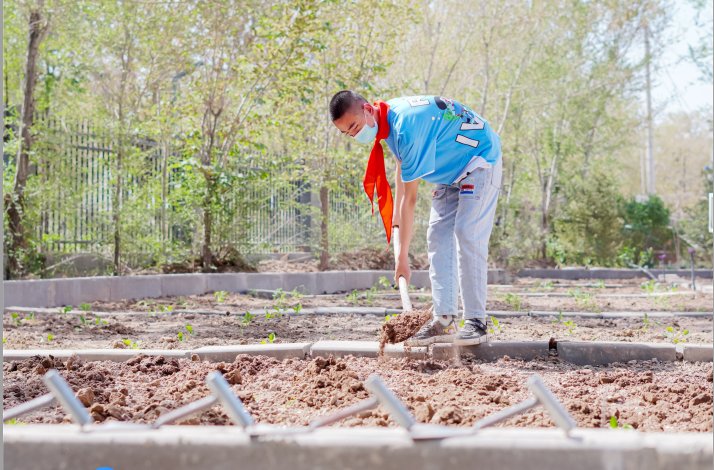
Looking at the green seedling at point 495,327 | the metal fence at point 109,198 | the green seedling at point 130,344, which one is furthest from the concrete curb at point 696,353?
the metal fence at point 109,198

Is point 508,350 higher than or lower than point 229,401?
lower

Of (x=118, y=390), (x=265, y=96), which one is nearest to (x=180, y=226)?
(x=265, y=96)

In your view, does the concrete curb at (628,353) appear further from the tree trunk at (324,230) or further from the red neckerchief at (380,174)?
the tree trunk at (324,230)

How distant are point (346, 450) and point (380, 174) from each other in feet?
10.8

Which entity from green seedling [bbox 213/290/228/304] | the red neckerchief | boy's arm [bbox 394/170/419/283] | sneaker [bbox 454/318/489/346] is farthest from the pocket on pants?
green seedling [bbox 213/290/228/304]

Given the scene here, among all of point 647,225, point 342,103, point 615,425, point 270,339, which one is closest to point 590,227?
point 647,225

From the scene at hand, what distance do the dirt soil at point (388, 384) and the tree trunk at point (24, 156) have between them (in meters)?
5.79

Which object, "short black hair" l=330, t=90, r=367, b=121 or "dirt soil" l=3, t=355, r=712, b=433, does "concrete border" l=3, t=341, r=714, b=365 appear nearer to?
"dirt soil" l=3, t=355, r=712, b=433

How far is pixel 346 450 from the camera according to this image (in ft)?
5.87

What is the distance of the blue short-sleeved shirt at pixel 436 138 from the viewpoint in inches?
180

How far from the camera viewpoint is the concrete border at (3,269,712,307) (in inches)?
326

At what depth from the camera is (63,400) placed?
76.7 inches

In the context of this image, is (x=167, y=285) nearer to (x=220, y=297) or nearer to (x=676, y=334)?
(x=220, y=297)

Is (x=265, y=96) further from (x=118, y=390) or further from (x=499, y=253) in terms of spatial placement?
(x=118, y=390)
